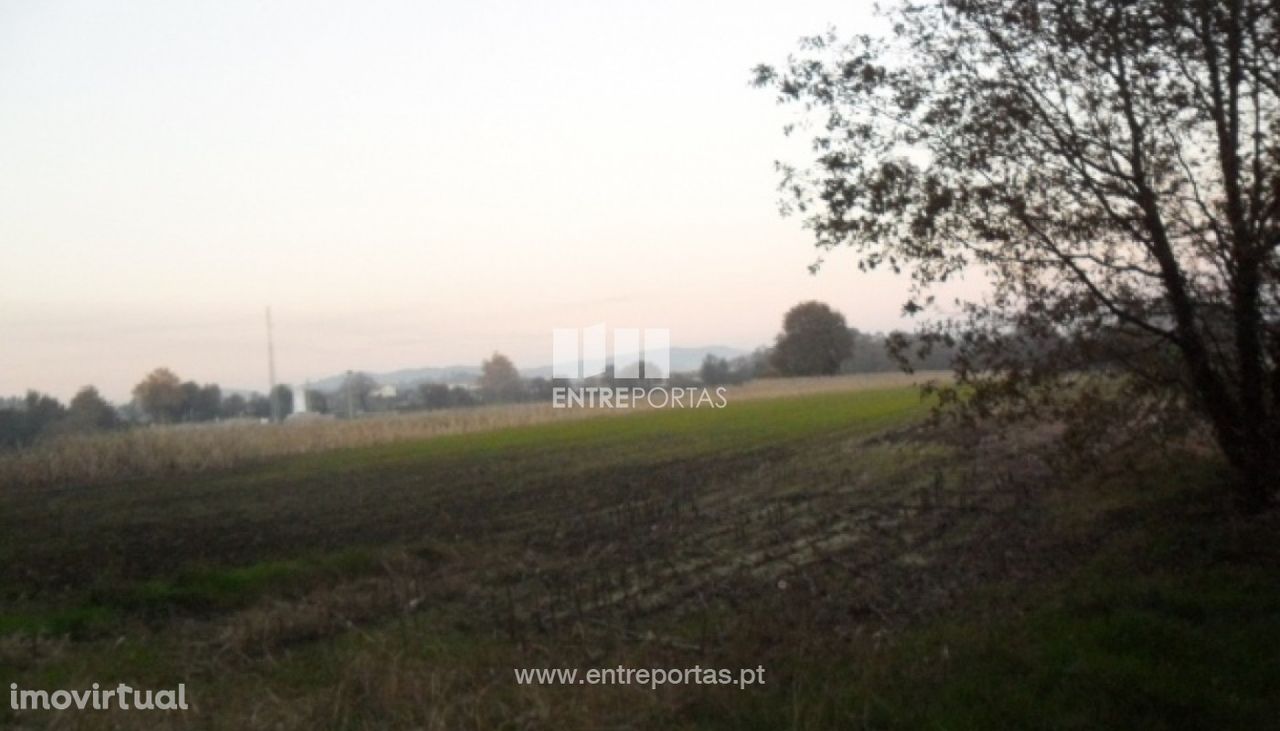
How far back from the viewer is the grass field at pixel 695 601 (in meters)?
7.89

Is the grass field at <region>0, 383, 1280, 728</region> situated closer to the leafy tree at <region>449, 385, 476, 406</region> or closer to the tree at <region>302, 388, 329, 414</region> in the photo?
the tree at <region>302, 388, 329, 414</region>

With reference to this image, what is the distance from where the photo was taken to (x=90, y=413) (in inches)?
1919

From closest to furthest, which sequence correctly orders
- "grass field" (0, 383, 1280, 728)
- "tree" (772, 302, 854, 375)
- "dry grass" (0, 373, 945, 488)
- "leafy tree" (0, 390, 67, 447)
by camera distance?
"grass field" (0, 383, 1280, 728)
"dry grass" (0, 373, 945, 488)
"leafy tree" (0, 390, 67, 447)
"tree" (772, 302, 854, 375)

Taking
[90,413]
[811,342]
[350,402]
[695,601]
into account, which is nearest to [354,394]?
[350,402]

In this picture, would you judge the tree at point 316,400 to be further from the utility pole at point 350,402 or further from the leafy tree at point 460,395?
the leafy tree at point 460,395

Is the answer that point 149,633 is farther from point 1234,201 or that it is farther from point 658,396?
point 658,396

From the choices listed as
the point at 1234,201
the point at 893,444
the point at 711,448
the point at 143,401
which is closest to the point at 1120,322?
the point at 1234,201

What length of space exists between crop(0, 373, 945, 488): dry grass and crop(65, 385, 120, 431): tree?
8.17ft

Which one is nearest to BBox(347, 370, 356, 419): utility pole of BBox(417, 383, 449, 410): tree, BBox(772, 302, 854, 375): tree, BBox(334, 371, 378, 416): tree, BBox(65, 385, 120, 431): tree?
BBox(334, 371, 378, 416): tree

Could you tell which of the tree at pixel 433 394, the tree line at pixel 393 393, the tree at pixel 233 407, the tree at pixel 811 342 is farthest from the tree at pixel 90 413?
the tree at pixel 811 342

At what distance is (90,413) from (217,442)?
1222 centimetres

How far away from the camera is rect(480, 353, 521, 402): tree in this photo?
65.2 metres

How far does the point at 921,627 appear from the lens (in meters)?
9.98

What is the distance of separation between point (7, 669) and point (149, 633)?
1.98 meters
